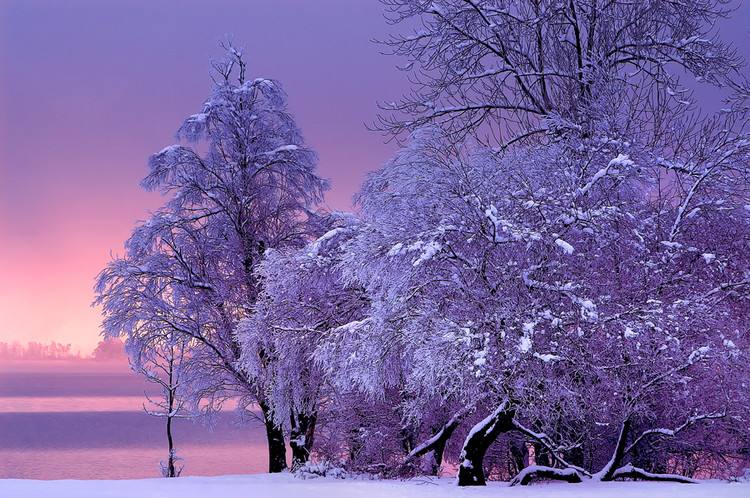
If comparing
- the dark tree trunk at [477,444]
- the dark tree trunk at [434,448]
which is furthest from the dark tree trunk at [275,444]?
the dark tree trunk at [477,444]

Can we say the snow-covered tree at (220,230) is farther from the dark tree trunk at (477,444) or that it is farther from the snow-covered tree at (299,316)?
the dark tree trunk at (477,444)

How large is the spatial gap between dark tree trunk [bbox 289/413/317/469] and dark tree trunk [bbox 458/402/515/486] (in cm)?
590

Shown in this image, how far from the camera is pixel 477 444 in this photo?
40.0 ft

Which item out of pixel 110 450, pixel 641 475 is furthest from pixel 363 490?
pixel 110 450

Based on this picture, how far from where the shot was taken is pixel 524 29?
15867 mm

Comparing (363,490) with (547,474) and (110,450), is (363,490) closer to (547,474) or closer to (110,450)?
(547,474)

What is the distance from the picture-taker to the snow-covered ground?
1026cm

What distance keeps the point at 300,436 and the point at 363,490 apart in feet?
22.9

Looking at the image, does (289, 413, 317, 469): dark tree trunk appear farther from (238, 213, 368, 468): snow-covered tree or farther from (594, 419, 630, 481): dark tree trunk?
(594, 419, 630, 481): dark tree trunk

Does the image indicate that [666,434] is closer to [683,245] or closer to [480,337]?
[683,245]

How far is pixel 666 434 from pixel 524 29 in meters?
7.37

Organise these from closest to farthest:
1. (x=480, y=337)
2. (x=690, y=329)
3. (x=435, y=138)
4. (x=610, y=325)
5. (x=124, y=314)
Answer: (x=480, y=337) < (x=610, y=325) < (x=690, y=329) < (x=435, y=138) < (x=124, y=314)

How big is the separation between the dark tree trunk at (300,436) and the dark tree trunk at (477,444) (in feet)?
19.4

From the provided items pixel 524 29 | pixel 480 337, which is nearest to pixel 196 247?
pixel 524 29
